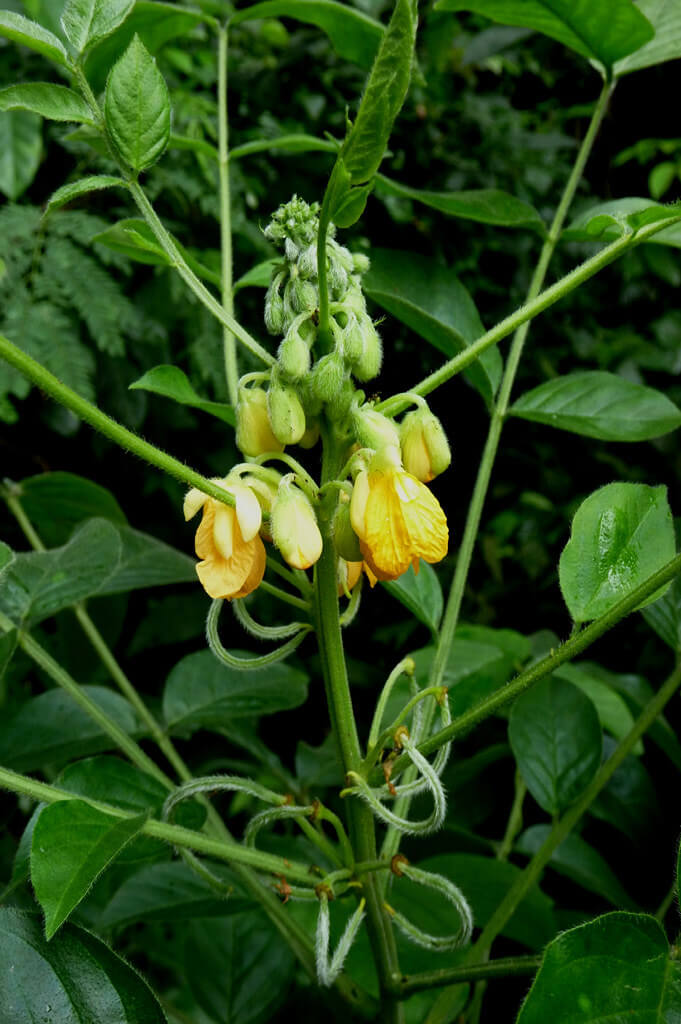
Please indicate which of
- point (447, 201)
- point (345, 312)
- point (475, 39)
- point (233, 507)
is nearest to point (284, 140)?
point (447, 201)

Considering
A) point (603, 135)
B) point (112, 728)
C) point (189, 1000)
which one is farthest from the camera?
point (603, 135)

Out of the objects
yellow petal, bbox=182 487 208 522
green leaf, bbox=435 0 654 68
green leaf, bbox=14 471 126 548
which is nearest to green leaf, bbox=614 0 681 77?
green leaf, bbox=435 0 654 68

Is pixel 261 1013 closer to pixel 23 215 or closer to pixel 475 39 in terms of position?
pixel 23 215

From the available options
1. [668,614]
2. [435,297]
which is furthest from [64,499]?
[668,614]

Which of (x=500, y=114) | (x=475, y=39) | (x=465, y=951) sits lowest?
(x=465, y=951)

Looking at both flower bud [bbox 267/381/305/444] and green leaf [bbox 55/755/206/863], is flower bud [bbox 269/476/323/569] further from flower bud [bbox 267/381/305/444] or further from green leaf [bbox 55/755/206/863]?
green leaf [bbox 55/755/206/863]

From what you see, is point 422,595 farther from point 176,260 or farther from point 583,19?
point 583,19

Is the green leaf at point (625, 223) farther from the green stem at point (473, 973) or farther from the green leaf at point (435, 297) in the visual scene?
the green stem at point (473, 973)
